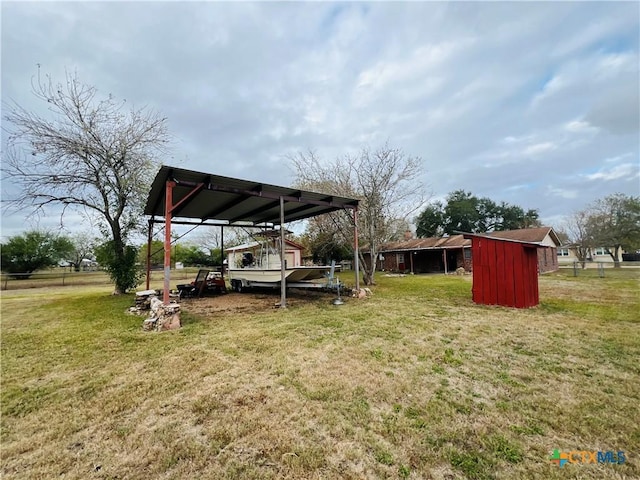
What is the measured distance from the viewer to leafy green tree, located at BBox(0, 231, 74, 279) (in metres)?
23.0

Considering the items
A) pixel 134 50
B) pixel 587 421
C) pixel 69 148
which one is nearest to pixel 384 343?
pixel 587 421

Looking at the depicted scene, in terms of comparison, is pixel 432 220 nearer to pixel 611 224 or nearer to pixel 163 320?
pixel 611 224

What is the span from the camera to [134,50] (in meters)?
8.13

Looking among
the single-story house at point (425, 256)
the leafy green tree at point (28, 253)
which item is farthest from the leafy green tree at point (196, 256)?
the single-story house at point (425, 256)

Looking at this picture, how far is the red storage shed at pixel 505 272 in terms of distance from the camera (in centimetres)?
690

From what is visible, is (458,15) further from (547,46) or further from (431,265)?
(431,265)

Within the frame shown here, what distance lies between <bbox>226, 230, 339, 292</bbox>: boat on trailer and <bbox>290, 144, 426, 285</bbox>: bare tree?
158 inches

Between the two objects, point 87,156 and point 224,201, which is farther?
point 87,156

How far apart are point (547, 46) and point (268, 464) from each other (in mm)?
11147

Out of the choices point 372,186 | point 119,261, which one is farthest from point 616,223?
point 119,261

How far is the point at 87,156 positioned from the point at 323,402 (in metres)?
11.9

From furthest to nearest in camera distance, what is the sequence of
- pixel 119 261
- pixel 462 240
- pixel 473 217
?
pixel 473 217 → pixel 462 240 → pixel 119 261

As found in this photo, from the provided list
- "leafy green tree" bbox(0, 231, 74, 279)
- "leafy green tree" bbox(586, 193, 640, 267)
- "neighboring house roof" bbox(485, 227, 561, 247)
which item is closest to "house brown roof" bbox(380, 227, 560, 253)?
"neighboring house roof" bbox(485, 227, 561, 247)

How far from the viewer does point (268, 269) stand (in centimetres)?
930
